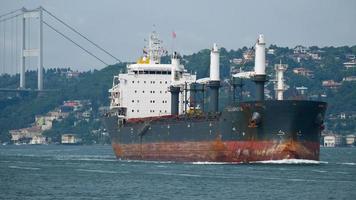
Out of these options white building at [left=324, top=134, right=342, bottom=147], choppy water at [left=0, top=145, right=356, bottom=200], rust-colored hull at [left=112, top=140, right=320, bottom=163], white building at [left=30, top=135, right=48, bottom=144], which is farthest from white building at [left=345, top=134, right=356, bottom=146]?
choppy water at [left=0, top=145, right=356, bottom=200]

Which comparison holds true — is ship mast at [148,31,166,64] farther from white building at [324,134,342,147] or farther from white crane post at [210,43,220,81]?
white building at [324,134,342,147]

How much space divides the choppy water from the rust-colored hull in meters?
0.57

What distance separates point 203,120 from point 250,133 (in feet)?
16.6

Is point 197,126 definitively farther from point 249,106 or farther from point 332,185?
point 332,185

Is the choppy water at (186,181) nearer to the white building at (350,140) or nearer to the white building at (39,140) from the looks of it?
the white building at (350,140)

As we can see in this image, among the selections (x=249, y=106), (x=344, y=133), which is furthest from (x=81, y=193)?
(x=344, y=133)

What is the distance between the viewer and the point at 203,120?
71062 millimetres

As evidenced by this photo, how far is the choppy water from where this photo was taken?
50031mm

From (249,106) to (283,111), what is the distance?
2086mm

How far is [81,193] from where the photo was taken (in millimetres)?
50750

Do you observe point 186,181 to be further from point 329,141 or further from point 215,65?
point 329,141

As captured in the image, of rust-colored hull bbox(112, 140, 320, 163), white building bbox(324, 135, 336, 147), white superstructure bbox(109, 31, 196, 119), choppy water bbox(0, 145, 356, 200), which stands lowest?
choppy water bbox(0, 145, 356, 200)

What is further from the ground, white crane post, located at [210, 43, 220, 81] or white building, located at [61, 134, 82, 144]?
white crane post, located at [210, 43, 220, 81]

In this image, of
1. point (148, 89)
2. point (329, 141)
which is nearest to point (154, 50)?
point (148, 89)
